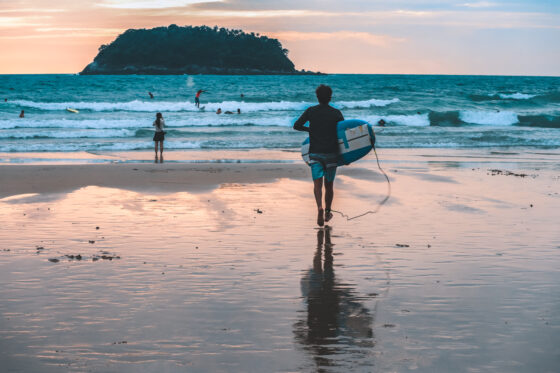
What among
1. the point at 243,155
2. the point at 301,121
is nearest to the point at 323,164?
the point at 301,121

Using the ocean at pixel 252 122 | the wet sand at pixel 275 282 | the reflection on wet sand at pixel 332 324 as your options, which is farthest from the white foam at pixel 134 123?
the reflection on wet sand at pixel 332 324

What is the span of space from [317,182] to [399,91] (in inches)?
2241

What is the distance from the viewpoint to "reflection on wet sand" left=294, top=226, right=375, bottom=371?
4.15 metres

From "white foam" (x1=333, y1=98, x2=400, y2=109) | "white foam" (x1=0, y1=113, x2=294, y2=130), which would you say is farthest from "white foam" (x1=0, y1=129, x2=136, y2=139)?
"white foam" (x1=333, y1=98, x2=400, y2=109)

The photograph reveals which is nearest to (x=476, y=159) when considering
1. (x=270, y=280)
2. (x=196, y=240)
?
(x=196, y=240)

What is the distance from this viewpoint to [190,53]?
183500mm

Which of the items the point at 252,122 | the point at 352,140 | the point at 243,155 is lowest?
the point at 243,155

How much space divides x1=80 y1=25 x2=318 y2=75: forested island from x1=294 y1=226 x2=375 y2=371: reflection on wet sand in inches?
6747

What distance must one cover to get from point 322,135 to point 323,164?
1.21 feet

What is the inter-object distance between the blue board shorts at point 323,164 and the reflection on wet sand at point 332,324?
2490 mm

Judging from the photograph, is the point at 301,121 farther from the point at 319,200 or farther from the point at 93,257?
the point at 93,257

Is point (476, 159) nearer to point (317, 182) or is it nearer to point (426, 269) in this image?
point (317, 182)

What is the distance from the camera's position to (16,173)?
14898 millimetres

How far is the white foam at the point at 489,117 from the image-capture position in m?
39.8
